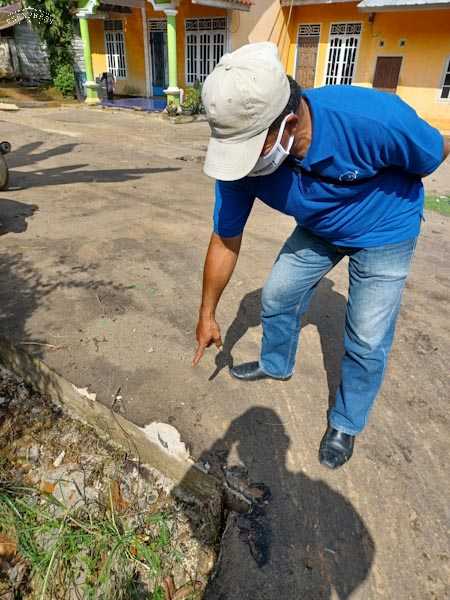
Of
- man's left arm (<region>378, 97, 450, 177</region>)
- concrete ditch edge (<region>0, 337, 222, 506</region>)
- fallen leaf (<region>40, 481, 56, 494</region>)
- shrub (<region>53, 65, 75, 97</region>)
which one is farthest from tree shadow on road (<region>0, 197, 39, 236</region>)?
shrub (<region>53, 65, 75, 97</region>)

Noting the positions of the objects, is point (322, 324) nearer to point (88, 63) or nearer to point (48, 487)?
point (48, 487)

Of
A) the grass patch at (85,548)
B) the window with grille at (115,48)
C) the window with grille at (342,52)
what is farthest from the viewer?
the window with grille at (115,48)

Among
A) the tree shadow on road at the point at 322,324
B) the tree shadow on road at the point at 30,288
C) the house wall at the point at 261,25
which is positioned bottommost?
the tree shadow on road at the point at 322,324

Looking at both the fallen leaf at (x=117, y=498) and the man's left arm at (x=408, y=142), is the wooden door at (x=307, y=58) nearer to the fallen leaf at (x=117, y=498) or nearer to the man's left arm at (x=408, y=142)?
the man's left arm at (x=408, y=142)

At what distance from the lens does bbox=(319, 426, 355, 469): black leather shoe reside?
2.09 m

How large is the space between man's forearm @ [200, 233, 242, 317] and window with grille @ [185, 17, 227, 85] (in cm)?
1418

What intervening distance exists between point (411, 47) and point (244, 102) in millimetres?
12938

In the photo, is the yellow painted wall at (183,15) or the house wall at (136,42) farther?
the house wall at (136,42)

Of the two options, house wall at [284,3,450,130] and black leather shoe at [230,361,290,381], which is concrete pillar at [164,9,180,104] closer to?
house wall at [284,3,450,130]

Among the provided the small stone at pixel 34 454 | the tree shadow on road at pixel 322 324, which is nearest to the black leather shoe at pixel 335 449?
the tree shadow on road at pixel 322 324

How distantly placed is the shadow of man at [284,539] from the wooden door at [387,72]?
12.9 m

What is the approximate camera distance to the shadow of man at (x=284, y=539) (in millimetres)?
1646

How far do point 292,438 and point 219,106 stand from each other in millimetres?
1621

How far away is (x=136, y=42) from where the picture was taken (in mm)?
16250
